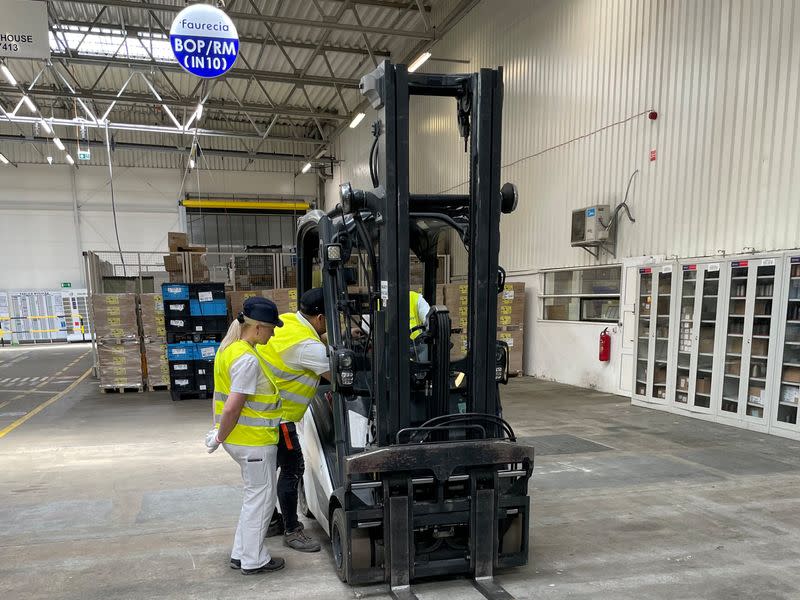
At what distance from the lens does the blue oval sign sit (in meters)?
7.87

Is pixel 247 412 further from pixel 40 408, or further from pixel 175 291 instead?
pixel 40 408

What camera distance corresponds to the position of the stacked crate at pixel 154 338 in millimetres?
11156

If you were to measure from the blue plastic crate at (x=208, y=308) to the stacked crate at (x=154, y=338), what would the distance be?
0.96 m

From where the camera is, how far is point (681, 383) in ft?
27.5

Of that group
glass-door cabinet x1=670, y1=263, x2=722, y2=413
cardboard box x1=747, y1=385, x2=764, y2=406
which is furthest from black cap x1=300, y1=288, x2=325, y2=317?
cardboard box x1=747, y1=385, x2=764, y2=406

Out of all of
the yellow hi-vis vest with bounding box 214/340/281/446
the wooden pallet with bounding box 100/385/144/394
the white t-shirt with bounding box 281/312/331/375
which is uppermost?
the white t-shirt with bounding box 281/312/331/375

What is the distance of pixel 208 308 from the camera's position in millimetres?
10727

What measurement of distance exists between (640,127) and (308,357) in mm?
8567

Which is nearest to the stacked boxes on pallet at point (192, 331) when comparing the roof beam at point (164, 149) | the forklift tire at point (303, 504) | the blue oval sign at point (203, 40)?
the blue oval sign at point (203, 40)

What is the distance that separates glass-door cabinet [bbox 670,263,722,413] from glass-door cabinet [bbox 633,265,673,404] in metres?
0.18

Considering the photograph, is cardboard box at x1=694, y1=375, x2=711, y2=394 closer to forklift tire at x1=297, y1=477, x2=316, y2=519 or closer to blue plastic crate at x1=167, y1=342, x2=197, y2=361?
forklift tire at x1=297, y1=477, x2=316, y2=519

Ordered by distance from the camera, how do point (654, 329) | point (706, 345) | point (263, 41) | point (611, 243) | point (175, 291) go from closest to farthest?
point (706, 345), point (654, 329), point (611, 243), point (175, 291), point (263, 41)

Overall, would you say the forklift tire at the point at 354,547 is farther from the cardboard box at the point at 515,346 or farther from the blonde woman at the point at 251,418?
the cardboard box at the point at 515,346

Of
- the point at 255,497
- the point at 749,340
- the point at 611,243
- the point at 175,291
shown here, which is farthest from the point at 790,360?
the point at 175,291
